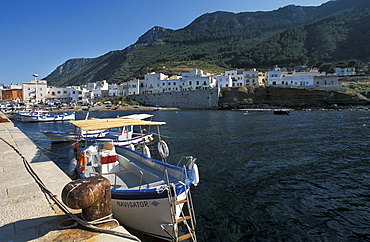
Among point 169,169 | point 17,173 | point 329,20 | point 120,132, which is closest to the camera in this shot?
point 17,173

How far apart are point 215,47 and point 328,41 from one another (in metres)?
77.9

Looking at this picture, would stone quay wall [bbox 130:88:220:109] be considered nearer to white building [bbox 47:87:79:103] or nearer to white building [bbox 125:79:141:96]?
white building [bbox 125:79:141:96]

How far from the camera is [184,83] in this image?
8369cm

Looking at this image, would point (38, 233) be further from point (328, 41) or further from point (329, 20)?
point (329, 20)

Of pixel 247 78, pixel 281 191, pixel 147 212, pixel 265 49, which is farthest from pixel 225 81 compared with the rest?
pixel 147 212

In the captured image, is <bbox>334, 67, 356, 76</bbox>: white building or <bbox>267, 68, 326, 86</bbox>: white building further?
<bbox>334, 67, 356, 76</bbox>: white building

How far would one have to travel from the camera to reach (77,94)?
90750mm

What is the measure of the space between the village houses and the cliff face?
11257 millimetres

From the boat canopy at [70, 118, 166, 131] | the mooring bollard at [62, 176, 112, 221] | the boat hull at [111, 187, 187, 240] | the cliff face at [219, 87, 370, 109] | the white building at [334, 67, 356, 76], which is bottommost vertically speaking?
the boat hull at [111, 187, 187, 240]

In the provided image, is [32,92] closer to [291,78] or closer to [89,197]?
[291,78]

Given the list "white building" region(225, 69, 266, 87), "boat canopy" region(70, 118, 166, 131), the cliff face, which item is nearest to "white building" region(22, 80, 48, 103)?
the cliff face

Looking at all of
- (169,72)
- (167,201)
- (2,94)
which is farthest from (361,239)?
(2,94)

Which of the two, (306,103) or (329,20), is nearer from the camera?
(306,103)

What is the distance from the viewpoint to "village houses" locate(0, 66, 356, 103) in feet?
252
